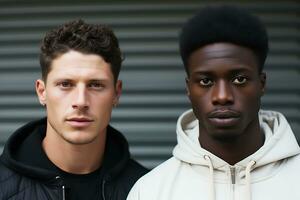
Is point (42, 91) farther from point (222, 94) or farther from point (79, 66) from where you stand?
point (222, 94)

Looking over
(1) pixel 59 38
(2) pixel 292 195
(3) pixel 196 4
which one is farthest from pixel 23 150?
(3) pixel 196 4

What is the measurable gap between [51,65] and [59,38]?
0.16 m

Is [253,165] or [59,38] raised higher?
[59,38]

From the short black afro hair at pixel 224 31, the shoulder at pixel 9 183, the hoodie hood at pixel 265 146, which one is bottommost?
the shoulder at pixel 9 183

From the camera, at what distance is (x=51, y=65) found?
278cm

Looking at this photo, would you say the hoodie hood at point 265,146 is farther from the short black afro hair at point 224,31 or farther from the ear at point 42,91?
the ear at point 42,91

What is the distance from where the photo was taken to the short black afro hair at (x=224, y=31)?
2297mm

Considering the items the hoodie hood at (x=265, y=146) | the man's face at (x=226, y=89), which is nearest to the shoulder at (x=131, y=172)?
the hoodie hood at (x=265, y=146)

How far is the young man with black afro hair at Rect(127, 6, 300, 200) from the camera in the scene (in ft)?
7.39

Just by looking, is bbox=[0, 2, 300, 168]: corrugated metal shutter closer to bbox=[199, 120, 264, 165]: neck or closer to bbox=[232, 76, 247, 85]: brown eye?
bbox=[199, 120, 264, 165]: neck

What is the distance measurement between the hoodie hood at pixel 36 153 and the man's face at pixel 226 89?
849 mm

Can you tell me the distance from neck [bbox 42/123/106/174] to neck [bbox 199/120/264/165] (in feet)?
2.50

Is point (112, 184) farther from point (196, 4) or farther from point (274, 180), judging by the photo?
point (196, 4)

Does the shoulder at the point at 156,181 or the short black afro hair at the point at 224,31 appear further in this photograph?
the shoulder at the point at 156,181
